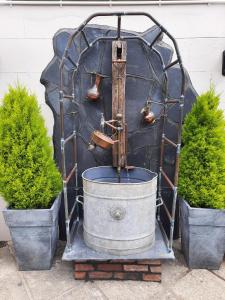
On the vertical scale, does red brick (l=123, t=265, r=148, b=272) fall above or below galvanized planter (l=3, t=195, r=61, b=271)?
below

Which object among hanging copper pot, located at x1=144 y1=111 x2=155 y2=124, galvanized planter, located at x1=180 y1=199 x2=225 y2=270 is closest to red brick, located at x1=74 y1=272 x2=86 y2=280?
galvanized planter, located at x1=180 y1=199 x2=225 y2=270

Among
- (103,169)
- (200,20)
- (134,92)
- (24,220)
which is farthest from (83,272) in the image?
(200,20)

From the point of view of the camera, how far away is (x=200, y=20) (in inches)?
95.0

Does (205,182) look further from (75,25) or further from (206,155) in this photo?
(75,25)

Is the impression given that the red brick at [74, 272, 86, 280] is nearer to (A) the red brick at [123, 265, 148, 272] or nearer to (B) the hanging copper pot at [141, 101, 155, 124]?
(A) the red brick at [123, 265, 148, 272]

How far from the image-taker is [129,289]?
210 cm

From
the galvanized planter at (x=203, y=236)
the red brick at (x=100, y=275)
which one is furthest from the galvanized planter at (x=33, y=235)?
the galvanized planter at (x=203, y=236)

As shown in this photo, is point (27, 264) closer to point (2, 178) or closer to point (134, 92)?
point (2, 178)

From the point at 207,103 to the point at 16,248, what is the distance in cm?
198

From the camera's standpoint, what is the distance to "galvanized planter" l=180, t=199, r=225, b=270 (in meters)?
2.16

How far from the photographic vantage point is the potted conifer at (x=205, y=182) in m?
2.15

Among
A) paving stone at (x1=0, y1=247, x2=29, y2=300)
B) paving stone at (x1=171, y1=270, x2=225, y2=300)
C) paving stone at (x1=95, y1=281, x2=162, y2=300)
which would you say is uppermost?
paving stone at (x1=95, y1=281, x2=162, y2=300)

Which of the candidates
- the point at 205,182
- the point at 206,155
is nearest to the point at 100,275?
the point at 205,182

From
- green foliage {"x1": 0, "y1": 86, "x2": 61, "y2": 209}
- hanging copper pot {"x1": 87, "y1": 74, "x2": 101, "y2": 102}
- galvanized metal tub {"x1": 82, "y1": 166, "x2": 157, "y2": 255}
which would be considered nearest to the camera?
galvanized metal tub {"x1": 82, "y1": 166, "x2": 157, "y2": 255}
